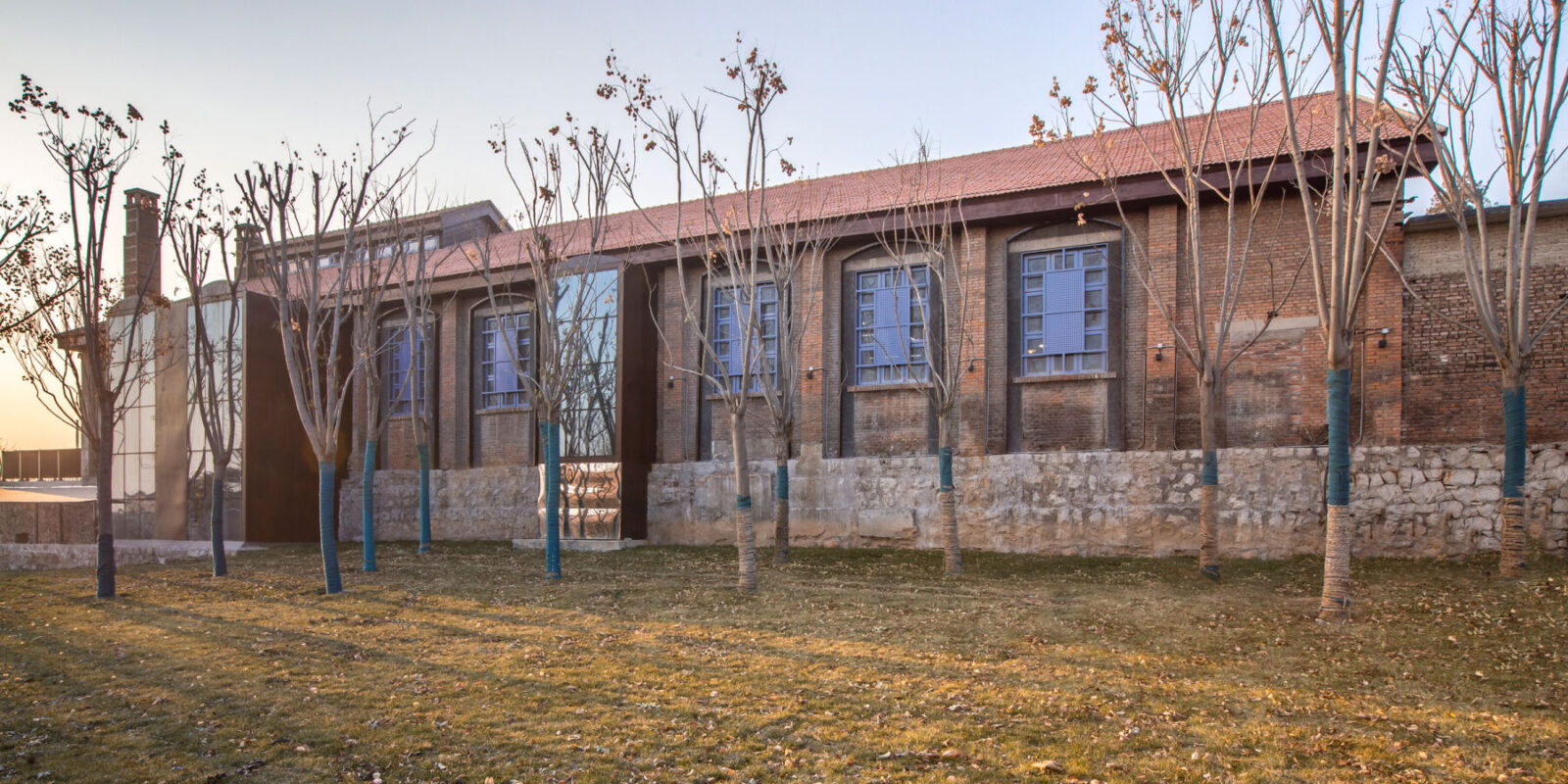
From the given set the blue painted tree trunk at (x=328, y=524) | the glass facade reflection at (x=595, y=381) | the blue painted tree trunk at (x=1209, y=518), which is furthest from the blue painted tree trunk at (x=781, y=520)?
the blue painted tree trunk at (x=328, y=524)

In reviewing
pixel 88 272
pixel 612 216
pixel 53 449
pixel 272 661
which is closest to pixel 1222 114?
pixel 612 216

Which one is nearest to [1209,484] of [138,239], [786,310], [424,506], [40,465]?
[786,310]

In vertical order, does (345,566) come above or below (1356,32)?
below

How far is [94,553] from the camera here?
26156mm

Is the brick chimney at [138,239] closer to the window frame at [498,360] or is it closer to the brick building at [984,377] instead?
the brick building at [984,377]

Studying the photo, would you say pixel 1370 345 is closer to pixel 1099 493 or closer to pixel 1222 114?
pixel 1099 493

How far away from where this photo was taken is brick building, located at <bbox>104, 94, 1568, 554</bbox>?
574 inches

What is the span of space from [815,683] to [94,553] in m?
26.5

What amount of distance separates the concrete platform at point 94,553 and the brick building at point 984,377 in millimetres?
1388

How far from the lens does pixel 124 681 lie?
8500 millimetres

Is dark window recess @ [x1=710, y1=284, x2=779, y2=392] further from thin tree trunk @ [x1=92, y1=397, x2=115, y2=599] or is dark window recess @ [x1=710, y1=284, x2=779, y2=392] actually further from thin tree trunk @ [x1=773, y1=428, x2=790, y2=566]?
thin tree trunk @ [x1=92, y1=397, x2=115, y2=599]

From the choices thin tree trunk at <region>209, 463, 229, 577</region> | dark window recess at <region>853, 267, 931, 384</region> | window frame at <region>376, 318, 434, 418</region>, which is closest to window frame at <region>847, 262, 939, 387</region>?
dark window recess at <region>853, 267, 931, 384</region>

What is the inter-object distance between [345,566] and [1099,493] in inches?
535

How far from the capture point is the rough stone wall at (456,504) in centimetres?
2219
